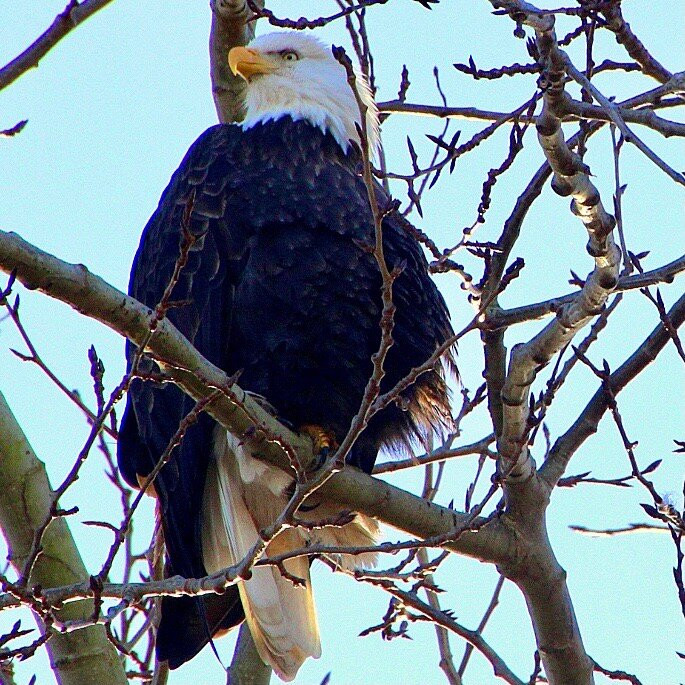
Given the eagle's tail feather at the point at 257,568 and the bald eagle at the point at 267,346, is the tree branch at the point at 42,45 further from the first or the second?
the eagle's tail feather at the point at 257,568

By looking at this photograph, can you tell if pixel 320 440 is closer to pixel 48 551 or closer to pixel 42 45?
pixel 48 551

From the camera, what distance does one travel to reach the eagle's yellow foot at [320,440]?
336cm

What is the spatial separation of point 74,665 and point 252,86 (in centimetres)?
222

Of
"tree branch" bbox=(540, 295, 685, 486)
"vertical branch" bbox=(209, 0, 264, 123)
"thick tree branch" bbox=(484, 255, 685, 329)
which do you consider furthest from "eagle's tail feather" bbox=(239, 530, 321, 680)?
"vertical branch" bbox=(209, 0, 264, 123)

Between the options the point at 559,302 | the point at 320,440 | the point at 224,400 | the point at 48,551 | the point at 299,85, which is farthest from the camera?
the point at 299,85

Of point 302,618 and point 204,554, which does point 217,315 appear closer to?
point 204,554

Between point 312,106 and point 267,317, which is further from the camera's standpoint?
point 312,106

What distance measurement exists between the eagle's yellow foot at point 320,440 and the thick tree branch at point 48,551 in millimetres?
742

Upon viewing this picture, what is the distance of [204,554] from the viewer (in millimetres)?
3842

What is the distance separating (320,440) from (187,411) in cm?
42

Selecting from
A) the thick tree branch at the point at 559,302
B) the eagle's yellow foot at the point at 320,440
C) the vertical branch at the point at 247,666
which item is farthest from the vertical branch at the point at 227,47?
the vertical branch at the point at 247,666

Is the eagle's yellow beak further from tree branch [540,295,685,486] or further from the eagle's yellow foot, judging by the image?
tree branch [540,295,685,486]

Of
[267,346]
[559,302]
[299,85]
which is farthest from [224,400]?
[299,85]

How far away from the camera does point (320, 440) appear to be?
354 centimetres
